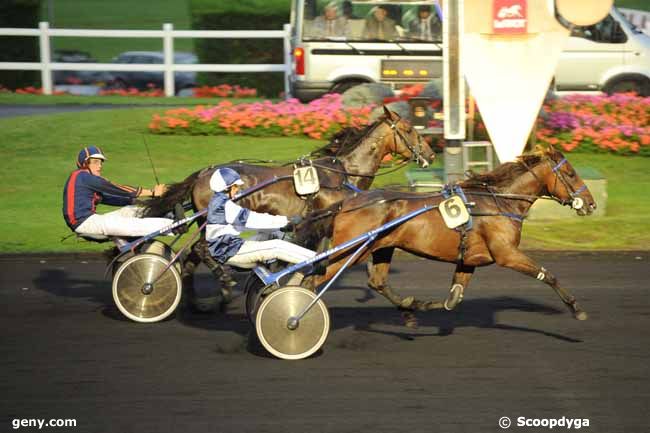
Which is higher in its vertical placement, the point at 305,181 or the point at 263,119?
the point at 263,119

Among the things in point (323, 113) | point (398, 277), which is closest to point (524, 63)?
point (398, 277)

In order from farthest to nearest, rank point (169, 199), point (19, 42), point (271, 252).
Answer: point (19, 42) → point (169, 199) → point (271, 252)

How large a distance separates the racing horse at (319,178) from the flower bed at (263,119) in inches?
258

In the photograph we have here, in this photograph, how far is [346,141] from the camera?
10000 mm

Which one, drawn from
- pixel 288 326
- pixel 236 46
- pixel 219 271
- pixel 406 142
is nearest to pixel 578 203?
pixel 406 142

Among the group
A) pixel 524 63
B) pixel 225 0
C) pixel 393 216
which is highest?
pixel 225 0

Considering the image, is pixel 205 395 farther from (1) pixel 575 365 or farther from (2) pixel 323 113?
(2) pixel 323 113

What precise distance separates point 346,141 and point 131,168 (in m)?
6.55

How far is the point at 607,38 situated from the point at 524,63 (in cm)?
711

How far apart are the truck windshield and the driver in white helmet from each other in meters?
10.3

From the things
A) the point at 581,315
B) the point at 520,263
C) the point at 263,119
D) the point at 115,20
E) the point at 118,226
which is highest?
the point at 115,20

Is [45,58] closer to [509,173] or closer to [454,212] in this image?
[509,173]

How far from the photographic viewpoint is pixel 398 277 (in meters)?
10.7

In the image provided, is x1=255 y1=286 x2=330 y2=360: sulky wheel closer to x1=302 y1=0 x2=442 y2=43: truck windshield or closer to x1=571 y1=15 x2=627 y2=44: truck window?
x1=302 y1=0 x2=442 y2=43: truck windshield
